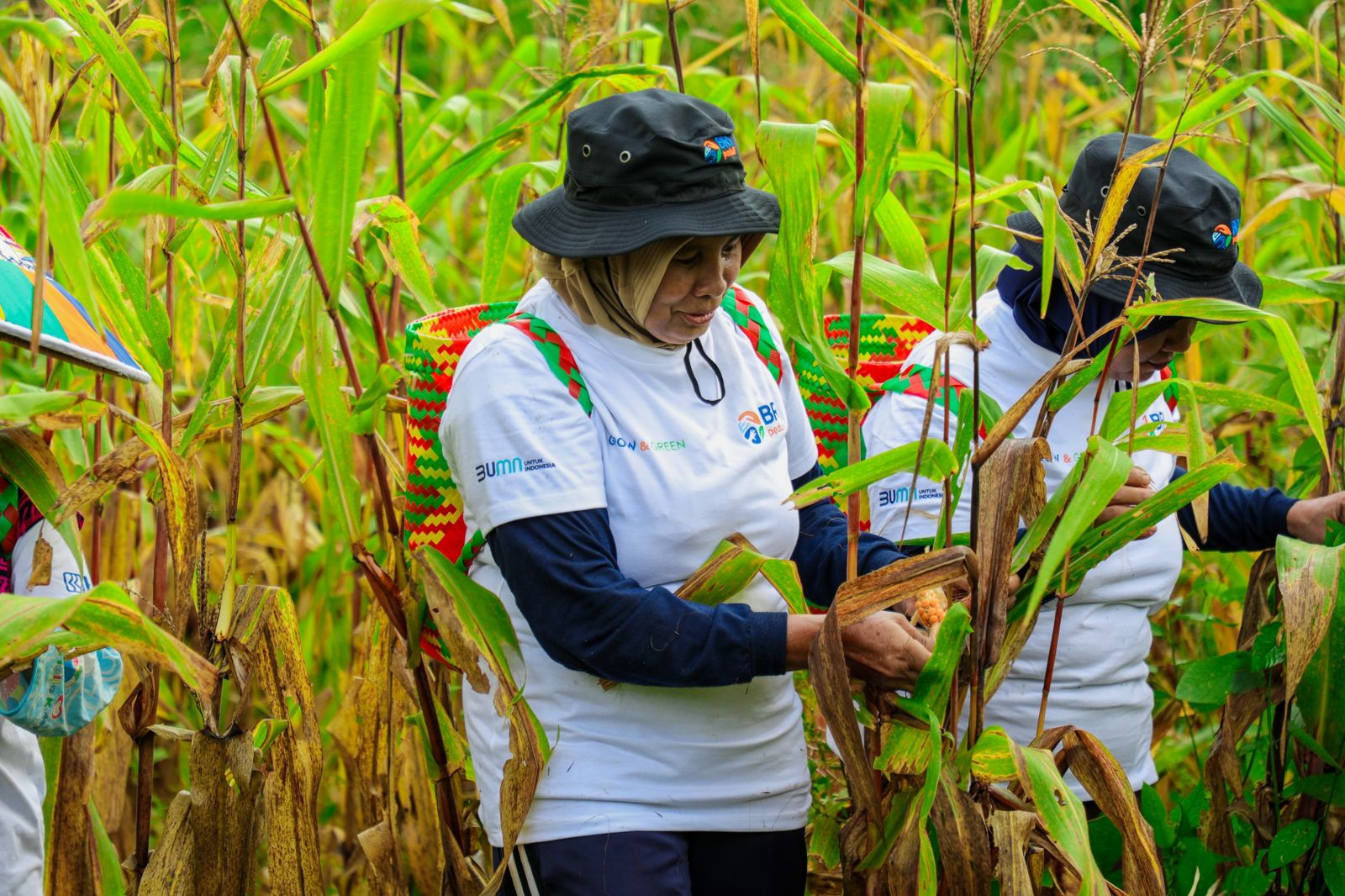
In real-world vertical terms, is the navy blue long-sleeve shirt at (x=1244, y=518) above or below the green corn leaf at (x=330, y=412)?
below

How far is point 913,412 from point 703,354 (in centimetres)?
29

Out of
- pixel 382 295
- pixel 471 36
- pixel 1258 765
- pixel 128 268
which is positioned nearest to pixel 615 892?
pixel 128 268

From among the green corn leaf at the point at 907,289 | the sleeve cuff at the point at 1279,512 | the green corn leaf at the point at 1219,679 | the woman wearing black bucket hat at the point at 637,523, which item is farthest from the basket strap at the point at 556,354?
the sleeve cuff at the point at 1279,512

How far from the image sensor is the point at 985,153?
3.84 m

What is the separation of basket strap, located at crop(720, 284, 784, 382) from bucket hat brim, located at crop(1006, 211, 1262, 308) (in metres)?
0.32

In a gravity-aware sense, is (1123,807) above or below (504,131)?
below

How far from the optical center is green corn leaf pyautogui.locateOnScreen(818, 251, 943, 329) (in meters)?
1.50

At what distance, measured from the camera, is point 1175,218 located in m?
1.68

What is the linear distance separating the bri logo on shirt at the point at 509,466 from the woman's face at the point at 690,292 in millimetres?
204

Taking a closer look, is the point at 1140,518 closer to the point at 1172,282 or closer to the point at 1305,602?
the point at 1305,602

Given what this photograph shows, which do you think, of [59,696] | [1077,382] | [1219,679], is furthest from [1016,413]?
[59,696]

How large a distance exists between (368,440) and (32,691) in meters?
0.47

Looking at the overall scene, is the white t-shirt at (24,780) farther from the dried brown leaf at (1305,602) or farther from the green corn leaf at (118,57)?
the dried brown leaf at (1305,602)

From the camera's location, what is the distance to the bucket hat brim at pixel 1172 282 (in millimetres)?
1647
